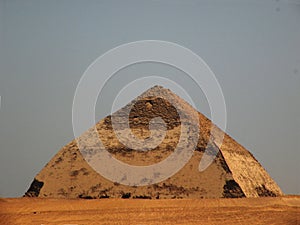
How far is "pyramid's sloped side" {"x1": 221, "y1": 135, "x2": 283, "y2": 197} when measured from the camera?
15.3 ft

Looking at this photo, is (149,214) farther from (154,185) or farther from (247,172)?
(247,172)

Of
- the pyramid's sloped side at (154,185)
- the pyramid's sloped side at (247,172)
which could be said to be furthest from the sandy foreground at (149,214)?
the pyramid's sloped side at (247,172)

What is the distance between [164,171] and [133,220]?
7.08ft

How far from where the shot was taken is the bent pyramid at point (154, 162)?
4.16 m

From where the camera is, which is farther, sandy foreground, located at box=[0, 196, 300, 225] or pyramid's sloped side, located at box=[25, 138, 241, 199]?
pyramid's sloped side, located at box=[25, 138, 241, 199]

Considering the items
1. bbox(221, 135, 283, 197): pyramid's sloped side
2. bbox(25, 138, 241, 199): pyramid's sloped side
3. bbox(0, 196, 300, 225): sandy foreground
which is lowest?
bbox(0, 196, 300, 225): sandy foreground

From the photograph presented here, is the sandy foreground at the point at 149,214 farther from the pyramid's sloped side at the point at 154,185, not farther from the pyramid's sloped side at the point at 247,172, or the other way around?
the pyramid's sloped side at the point at 247,172

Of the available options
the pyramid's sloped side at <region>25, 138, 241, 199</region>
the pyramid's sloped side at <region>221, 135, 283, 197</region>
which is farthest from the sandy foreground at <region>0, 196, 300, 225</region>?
the pyramid's sloped side at <region>221, 135, 283, 197</region>

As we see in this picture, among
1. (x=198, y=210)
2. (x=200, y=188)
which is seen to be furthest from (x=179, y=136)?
(x=198, y=210)

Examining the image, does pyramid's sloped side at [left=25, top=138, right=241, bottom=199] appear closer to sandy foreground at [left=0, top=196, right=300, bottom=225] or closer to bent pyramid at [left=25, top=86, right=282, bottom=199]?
bent pyramid at [left=25, top=86, right=282, bottom=199]

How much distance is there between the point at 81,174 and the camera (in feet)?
14.6

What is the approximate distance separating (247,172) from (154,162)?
1742 mm

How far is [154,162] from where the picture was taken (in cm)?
449

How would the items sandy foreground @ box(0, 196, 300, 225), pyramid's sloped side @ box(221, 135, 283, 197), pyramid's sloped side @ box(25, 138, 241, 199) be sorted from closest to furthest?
1. sandy foreground @ box(0, 196, 300, 225)
2. pyramid's sloped side @ box(25, 138, 241, 199)
3. pyramid's sloped side @ box(221, 135, 283, 197)
